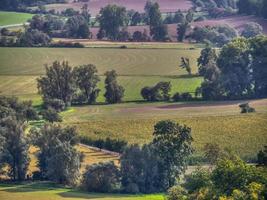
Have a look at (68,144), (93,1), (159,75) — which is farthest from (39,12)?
(68,144)

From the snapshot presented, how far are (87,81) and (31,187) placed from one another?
34.4 m

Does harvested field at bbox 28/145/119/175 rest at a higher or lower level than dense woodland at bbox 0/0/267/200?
lower

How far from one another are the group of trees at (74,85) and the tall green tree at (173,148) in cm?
2790

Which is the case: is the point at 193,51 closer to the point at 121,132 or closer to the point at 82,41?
the point at 82,41

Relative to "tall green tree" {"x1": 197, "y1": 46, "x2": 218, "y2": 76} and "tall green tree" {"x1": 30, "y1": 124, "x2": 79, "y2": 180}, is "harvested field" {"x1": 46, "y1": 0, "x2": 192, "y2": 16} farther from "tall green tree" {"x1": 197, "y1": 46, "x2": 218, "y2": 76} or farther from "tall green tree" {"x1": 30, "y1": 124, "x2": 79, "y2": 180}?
"tall green tree" {"x1": 30, "y1": 124, "x2": 79, "y2": 180}

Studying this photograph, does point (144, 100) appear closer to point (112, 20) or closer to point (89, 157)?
point (89, 157)

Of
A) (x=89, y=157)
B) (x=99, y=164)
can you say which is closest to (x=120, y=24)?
(x=89, y=157)

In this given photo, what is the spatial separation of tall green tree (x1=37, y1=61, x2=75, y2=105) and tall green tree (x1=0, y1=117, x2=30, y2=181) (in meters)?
25.4

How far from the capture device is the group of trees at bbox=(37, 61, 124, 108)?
88625 mm

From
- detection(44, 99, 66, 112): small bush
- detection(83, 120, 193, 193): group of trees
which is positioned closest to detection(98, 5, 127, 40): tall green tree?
detection(44, 99, 66, 112): small bush

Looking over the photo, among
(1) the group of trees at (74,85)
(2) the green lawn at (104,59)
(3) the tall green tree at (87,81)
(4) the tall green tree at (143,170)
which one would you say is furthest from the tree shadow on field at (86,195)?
(2) the green lawn at (104,59)

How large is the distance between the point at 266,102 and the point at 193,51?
31.7 m

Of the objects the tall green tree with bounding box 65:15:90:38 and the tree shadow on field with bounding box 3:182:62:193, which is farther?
the tall green tree with bounding box 65:15:90:38

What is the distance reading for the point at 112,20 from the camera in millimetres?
140000
